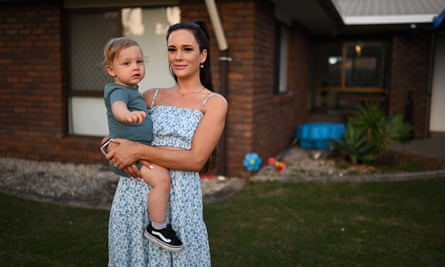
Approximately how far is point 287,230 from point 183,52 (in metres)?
2.74

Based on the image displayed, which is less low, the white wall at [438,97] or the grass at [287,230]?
the white wall at [438,97]

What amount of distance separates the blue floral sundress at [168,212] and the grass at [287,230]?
158 cm

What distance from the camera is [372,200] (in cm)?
522

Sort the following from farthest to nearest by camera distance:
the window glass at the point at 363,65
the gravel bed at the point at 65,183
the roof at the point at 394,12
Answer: the window glass at the point at 363,65, the roof at the point at 394,12, the gravel bed at the point at 65,183

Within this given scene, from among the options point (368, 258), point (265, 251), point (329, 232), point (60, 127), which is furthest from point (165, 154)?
point (60, 127)

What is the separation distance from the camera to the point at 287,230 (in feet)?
13.8

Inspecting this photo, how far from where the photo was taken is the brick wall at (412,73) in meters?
10.7

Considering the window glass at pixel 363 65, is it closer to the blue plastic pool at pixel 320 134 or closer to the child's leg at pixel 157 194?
the blue plastic pool at pixel 320 134

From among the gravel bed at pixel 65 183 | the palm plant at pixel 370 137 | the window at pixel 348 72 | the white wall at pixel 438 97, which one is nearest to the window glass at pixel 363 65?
the window at pixel 348 72

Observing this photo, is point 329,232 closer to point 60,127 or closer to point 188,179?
point 188,179

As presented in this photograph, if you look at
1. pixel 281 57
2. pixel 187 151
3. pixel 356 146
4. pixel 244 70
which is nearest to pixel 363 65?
pixel 281 57

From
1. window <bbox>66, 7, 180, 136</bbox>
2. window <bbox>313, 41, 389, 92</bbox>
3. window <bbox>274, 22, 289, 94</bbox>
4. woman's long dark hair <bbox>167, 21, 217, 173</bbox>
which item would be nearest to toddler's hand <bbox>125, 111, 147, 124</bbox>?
woman's long dark hair <bbox>167, 21, 217, 173</bbox>

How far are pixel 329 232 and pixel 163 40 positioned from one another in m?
3.86

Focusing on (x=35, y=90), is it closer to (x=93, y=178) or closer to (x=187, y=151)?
(x=93, y=178)
